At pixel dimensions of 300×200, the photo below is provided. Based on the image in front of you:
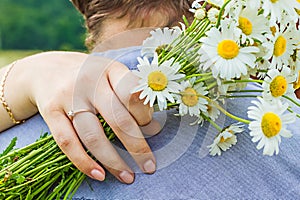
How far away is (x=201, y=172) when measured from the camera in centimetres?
88

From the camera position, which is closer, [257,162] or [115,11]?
[257,162]

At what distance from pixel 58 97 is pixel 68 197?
0.48ft

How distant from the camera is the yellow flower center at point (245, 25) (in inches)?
33.2

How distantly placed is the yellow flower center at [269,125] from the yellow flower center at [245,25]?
0.37 ft

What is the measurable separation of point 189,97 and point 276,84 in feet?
0.40

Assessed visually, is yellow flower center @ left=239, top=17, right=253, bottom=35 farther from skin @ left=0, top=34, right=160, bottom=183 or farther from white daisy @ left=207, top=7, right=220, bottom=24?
skin @ left=0, top=34, right=160, bottom=183

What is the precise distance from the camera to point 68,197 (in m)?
0.90

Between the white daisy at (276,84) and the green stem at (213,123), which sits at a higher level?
the white daisy at (276,84)

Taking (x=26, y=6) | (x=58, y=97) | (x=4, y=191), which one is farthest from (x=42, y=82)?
(x=26, y=6)

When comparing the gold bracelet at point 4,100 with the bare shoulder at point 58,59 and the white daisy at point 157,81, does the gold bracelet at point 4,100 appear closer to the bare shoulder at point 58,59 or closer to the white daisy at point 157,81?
the bare shoulder at point 58,59

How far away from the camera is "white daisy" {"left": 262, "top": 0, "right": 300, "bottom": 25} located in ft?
2.69

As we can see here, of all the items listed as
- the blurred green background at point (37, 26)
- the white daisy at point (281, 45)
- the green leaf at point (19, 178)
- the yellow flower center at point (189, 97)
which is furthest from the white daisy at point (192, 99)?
the blurred green background at point (37, 26)

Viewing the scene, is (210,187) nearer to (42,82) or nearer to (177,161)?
(177,161)

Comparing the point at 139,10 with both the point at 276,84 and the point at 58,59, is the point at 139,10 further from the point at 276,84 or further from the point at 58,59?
the point at 276,84
